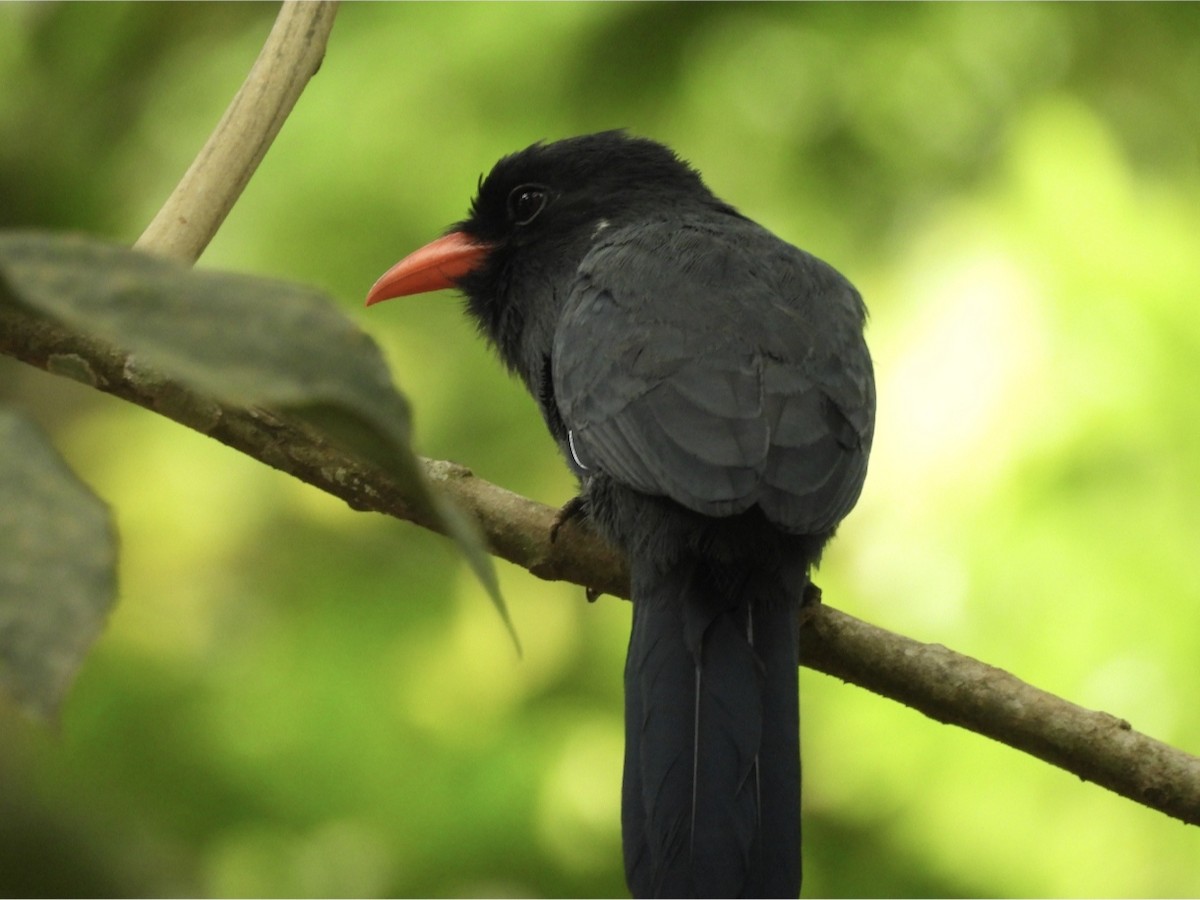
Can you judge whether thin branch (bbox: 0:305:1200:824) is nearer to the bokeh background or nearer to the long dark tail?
the long dark tail

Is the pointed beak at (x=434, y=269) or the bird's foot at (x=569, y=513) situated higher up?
the pointed beak at (x=434, y=269)

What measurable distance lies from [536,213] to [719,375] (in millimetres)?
1286

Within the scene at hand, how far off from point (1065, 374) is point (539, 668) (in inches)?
75.8

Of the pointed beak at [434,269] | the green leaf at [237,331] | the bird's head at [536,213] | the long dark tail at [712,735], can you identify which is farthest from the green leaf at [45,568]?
→ the pointed beak at [434,269]

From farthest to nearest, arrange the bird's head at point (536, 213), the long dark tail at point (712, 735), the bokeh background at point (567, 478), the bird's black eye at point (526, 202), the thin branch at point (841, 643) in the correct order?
the bokeh background at point (567, 478) → the bird's black eye at point (526, 202) → the bird's head at point (536, 213) → the thin branch at point (841, 643) → the long dark tail at point (712, 735)

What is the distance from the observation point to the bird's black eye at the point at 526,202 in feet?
12.6

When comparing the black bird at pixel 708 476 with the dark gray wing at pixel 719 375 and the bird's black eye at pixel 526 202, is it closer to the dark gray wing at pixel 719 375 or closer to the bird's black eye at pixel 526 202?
the dark gray wing at pixel 719 375

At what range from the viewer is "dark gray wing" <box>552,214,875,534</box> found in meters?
2.52

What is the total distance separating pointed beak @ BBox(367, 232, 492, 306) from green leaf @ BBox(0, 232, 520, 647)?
3184 mm

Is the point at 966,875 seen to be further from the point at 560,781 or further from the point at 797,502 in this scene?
the point at 797,502

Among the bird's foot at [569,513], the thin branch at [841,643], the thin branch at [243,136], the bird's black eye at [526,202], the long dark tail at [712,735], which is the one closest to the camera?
the long dark tail at [712,735]

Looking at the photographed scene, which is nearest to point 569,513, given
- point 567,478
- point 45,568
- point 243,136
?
point 243,136

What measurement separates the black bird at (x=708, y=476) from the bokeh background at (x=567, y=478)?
3.48 feet

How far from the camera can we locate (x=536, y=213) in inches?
151
